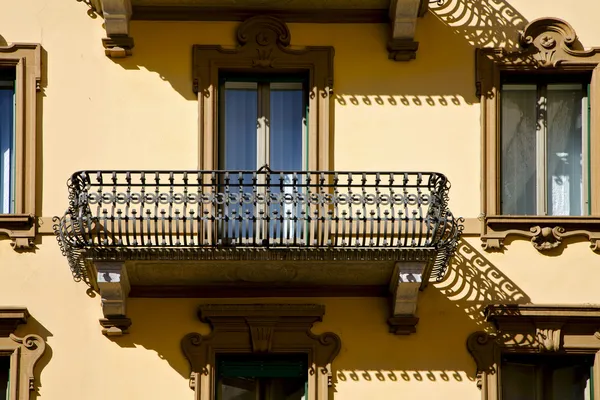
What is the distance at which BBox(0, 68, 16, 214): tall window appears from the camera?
794 inches

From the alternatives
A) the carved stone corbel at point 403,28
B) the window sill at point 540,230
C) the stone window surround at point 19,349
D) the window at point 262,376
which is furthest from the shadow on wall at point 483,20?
the stone window surround at point 19,349

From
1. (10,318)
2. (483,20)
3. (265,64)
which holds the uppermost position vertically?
(483,20)

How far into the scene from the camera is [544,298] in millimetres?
19750

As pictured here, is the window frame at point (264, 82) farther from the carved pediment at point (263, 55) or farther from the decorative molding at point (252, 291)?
the decorative molding at point (252, 291)

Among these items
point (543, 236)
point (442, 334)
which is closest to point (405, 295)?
point (442, 334)

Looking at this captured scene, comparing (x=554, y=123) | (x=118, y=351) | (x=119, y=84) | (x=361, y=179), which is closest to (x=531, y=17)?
(x=554, y=123)

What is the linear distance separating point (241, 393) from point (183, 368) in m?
0.71

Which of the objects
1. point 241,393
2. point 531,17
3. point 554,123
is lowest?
point 241,393

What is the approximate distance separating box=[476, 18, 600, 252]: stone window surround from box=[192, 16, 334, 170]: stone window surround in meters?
1.80

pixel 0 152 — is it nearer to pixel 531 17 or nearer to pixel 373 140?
pixel 373 140

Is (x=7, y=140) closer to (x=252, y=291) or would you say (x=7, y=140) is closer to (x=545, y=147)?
(x=252, y=291)

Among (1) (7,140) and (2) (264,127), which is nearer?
(1) (7,140)

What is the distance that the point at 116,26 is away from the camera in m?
20.2

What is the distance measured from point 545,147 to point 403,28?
85.2 inches
